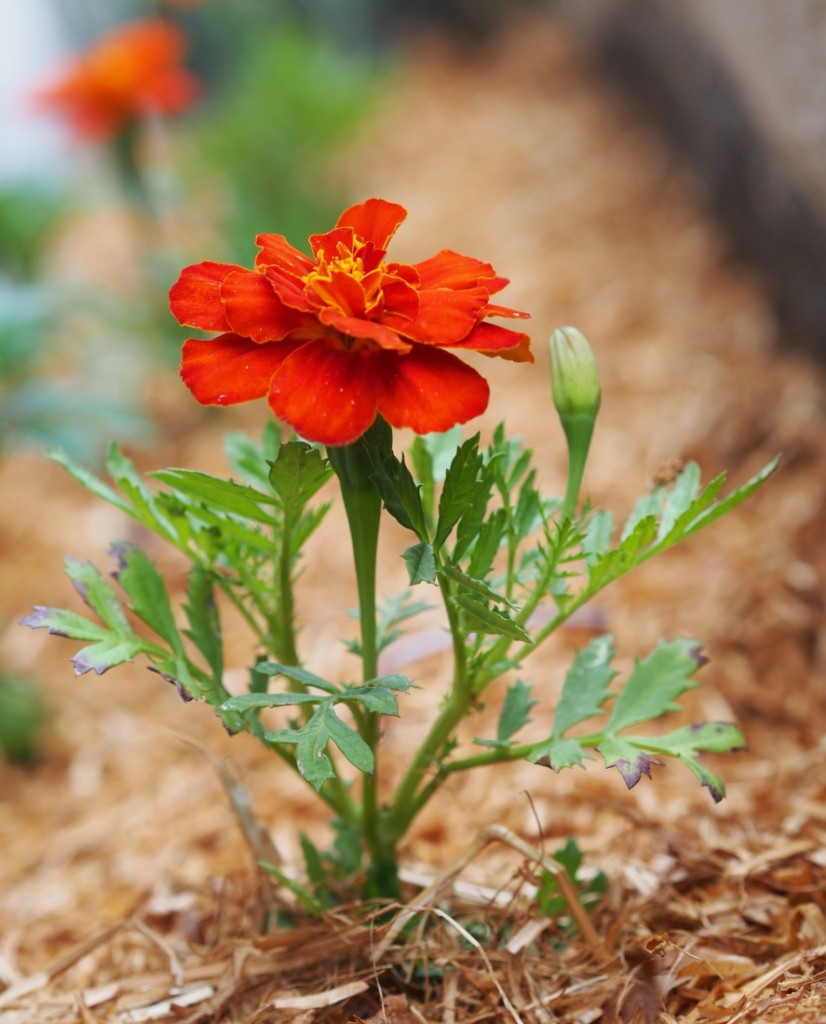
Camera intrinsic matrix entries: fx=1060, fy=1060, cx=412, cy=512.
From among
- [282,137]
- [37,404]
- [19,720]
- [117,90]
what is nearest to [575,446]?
[19,720]

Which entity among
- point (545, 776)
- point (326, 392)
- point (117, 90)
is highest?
point (117, 90)

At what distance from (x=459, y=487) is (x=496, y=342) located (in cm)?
8

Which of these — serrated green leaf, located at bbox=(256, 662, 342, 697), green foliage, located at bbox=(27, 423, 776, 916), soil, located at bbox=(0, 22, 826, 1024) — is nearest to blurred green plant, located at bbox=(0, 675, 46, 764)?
soil, located at bbox=(0, 22, 826, 1024)

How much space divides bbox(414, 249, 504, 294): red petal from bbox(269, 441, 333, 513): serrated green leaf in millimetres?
110

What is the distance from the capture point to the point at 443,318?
1.72 feet

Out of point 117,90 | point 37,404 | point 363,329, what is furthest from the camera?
point 117,90

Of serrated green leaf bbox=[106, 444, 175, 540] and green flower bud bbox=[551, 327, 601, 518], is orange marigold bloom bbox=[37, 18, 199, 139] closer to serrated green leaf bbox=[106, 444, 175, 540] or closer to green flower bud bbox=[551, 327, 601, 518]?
serrated green leaf bbox=[106, 444, 175, 540]

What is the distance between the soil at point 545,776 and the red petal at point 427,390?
32 centimetres

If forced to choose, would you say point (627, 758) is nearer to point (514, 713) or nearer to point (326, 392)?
point (514, 713)

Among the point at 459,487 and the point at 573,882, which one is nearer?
the point at 459,487

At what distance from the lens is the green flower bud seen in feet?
2.00

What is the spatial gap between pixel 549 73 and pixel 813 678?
2455 millimetres

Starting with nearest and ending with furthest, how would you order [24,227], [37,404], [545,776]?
[545,776], [37,404], [24,227]

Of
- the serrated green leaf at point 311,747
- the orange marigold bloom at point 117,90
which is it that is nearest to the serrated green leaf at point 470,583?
the serrated green leaf at point 311,747
